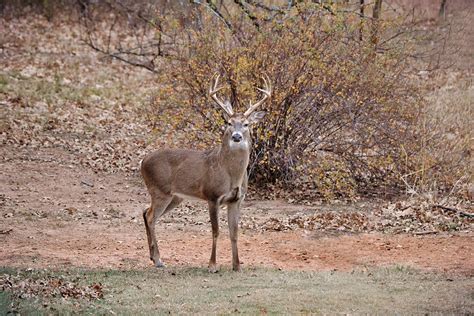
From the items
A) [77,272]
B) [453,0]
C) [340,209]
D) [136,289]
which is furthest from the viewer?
[453,0]

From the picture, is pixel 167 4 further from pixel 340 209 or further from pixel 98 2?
pixel 340 209

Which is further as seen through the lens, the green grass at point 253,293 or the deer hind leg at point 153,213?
the deer hind leg at point 153,213

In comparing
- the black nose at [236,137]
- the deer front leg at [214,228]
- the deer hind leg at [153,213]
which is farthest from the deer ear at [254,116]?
the deer hind leg at [153,213]

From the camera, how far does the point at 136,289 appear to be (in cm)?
965

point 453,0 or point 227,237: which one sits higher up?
point 453,0

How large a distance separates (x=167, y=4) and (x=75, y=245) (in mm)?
15248

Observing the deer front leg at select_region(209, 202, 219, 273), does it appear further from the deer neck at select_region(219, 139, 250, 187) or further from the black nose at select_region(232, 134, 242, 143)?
the black nose at select_region(232, 134, 242, 143)

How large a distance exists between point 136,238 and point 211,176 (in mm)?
2672

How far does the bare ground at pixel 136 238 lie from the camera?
11.9m

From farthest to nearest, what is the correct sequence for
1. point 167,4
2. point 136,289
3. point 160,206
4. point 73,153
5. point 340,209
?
point 167,4 → point 73,153 → point 340,209 → point 160,206 → point 136,289

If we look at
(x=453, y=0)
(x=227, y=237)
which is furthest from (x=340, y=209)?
(x=453, y=0)

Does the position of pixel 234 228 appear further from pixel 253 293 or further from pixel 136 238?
pixel 136 238

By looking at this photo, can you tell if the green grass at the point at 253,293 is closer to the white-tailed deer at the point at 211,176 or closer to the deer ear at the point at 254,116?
the white-tailed deer at the point at 211,176

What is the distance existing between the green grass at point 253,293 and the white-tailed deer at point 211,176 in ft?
2.28
